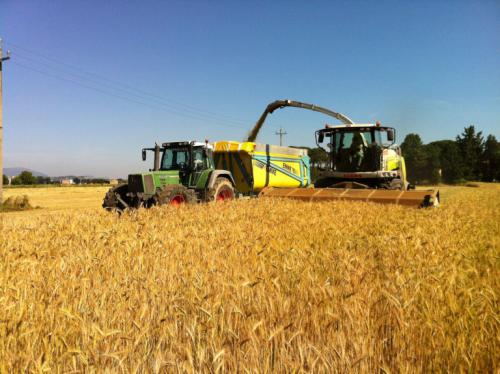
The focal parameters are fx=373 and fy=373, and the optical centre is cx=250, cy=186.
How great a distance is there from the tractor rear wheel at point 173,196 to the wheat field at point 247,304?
388 centimetres

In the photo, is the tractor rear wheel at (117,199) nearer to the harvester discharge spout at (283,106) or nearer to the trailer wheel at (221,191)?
the trailer wheel at (221,191)

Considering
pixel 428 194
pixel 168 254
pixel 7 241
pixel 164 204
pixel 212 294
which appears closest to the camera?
pixel 212 294

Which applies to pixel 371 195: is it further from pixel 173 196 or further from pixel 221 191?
pixel 173 196

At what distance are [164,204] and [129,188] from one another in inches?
68.6

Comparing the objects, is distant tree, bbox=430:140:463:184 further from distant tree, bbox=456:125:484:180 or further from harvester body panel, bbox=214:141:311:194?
harvester body panel, bbox=214:141:311:194

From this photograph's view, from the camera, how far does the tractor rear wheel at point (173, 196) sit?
29.6ft

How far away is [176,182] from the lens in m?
10.9

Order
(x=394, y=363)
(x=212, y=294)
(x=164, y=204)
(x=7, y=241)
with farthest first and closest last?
(x=164, y=204), (x=7, y=241), (x=212, y=294), (x=394, y=363)

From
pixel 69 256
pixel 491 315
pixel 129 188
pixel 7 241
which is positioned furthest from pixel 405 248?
pixel 129 188

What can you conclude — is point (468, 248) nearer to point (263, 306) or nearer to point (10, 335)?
point (263, 306)

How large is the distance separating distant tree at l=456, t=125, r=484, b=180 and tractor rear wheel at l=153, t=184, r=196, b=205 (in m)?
57.8

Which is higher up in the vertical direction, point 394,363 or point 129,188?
point 129,188

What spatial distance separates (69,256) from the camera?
13.0ft

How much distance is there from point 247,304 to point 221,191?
9.77 m
